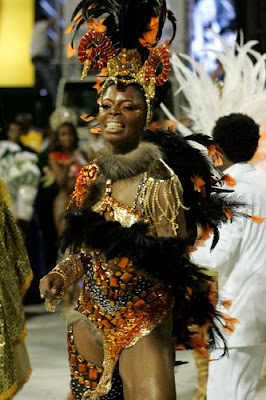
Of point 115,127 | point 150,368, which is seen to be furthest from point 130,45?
point 150,368

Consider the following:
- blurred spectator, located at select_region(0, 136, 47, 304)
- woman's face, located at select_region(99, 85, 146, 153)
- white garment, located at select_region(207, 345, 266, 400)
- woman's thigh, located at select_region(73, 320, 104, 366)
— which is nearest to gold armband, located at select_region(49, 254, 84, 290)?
woman's thigh, located at select_region(73, 320, 104, 366)

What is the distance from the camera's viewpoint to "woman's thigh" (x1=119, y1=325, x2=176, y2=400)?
4.17 m

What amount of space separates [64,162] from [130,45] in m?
6.18

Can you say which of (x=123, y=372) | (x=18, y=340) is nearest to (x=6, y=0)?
(x=18, y=340)

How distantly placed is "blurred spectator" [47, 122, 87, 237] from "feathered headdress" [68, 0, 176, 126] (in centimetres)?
593

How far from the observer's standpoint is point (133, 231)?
159 inches

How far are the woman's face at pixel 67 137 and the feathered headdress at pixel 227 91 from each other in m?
3.76

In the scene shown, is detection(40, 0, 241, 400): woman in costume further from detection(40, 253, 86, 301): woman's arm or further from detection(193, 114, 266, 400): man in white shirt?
detection(193, 114, 266, 400): man in white shirt

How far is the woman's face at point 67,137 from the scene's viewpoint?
1118 cm

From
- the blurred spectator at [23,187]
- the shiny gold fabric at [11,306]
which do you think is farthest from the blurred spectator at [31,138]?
the shiny gold fabric at [11,306]

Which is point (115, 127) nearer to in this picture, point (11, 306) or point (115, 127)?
point (115, 127)

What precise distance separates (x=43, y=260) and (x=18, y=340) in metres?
5.61

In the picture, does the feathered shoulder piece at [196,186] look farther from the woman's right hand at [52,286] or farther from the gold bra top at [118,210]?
the woman's right hand at [52,286]

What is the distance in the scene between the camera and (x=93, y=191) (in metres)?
4.54
